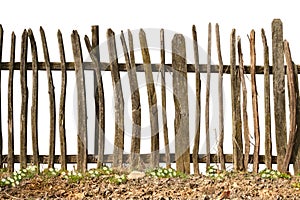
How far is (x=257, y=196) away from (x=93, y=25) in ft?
11.5

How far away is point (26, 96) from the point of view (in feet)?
32.8

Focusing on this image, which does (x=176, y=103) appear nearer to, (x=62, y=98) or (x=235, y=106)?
(x=235, y=106)

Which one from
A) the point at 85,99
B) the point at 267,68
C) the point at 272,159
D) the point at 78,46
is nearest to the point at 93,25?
the point at 78,46

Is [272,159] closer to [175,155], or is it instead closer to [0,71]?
[175,155]

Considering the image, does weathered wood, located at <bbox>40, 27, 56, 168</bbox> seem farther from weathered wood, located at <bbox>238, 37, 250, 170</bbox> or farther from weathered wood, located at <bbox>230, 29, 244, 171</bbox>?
weathered wood, located at <bbox>238, 37, 250, 170</bbox>

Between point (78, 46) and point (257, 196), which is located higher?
point (78, 46)

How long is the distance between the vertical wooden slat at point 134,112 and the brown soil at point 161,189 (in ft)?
1.90

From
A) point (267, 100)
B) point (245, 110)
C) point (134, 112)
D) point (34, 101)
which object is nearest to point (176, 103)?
point (134, 112)

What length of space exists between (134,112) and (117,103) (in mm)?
285

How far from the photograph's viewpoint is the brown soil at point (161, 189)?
8356 mm

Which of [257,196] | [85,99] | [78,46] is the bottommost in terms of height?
[257,196]

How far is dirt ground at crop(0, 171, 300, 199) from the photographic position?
8359 mm

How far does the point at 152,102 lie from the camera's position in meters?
9.75

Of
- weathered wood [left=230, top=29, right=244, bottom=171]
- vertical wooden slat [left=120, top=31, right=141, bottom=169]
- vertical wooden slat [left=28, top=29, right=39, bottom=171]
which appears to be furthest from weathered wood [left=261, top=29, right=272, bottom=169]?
vertical wooden slat [left=28, top=29, right=39, bottom=171]
